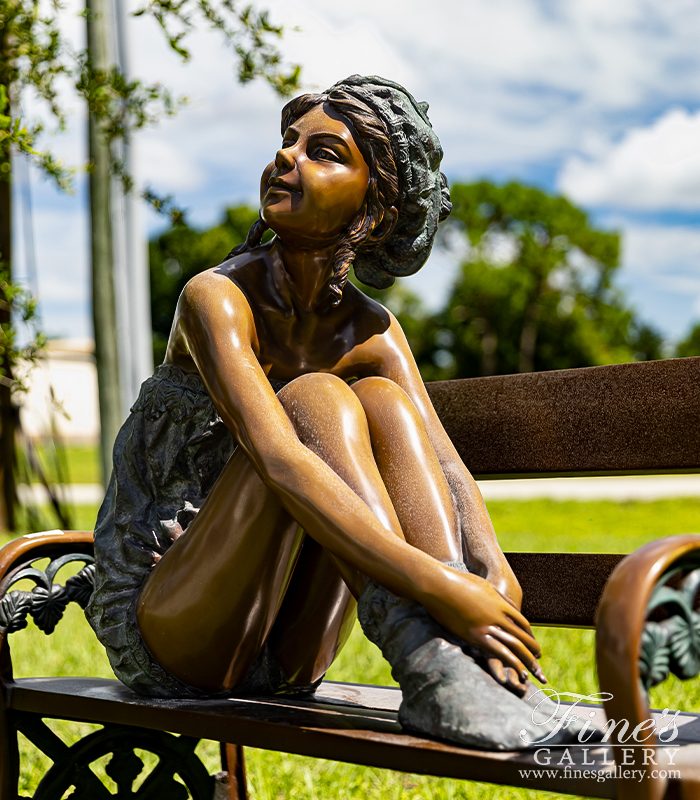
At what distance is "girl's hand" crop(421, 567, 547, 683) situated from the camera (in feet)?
5.21

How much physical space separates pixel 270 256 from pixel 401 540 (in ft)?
2.76

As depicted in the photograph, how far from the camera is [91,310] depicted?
5.38 meters

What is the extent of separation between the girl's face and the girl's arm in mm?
200

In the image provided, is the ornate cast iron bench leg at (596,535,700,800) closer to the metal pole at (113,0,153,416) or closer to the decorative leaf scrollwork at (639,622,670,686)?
the decorative leaf scrollwork at (639,622,670,686)

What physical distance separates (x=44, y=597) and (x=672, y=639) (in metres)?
1.67

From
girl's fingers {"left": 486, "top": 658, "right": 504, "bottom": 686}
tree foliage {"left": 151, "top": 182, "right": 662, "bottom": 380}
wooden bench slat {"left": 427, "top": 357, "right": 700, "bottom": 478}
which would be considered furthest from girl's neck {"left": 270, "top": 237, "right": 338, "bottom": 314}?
tree foliage {"left": 151, "top": 182, "right": 662, "bottom": 380}

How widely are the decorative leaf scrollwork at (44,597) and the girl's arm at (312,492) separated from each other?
0.82 meters

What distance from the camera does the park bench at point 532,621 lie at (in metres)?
1.34

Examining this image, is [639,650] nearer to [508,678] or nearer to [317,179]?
[508,678]

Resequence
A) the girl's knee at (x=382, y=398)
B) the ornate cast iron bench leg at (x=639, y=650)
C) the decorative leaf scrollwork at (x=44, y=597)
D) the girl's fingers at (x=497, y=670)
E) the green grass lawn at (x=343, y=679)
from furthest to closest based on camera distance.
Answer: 1. the green grass lawn at (x=343, y=679)
2. the decorative leaf scrollwork at (x=44, y=597)
3. the girl's knee at (x=382, y=398)
4. the girl's fingers at (x=497, y=670)
5. the ornate cast iron bench leg at (x=639, y=650)

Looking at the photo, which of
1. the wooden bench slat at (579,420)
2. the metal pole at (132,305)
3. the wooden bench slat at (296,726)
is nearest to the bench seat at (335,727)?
the wooden bench slat at (296,726)

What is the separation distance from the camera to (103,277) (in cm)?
530

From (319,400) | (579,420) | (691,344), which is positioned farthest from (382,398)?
(691,344)

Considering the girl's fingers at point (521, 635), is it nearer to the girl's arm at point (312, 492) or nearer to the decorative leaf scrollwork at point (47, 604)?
the girl's arm at point (312, 492)
